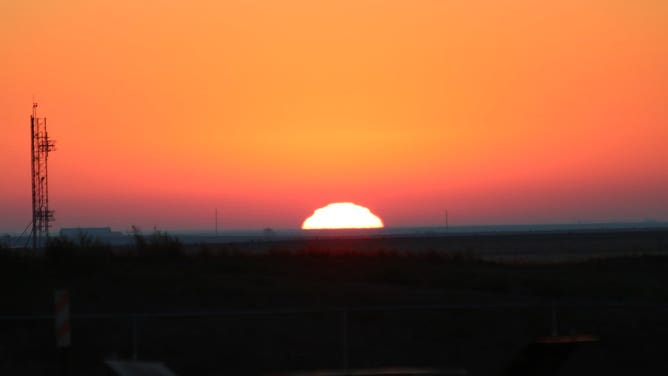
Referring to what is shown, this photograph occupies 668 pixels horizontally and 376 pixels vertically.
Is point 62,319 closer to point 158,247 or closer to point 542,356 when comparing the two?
point 542,356

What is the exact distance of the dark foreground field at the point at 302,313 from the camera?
19.7 meters

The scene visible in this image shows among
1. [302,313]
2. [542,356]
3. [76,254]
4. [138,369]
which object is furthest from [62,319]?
[76,254]

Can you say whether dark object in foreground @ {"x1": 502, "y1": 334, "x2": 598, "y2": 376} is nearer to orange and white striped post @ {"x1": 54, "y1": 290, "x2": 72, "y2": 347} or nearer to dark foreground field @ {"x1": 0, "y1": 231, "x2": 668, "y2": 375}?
dark foreground field @ {"x1": 0, "y1": 231, "x2": 668, "y2": 375}

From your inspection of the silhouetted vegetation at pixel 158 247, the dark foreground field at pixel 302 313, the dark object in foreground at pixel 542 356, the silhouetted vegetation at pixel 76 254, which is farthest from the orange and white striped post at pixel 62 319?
the silhouetted vegetation at pixel 158 247

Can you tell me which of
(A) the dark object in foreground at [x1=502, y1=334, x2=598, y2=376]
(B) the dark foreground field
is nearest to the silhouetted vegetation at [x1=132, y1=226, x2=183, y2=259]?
(B) the dark foreground field

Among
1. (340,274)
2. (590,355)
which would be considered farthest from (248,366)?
(340,274)

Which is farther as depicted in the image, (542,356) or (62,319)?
(62,319)

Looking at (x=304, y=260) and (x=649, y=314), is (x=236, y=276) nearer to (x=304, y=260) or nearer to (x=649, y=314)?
(x=304, y=260)

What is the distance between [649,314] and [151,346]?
38.2ft

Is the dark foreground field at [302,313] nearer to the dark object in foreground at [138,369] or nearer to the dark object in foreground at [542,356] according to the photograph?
the dark object in foreground at [542,356]

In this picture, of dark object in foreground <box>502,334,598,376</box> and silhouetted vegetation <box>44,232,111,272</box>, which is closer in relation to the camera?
dark object in foreground <box>502,334,598,376</box>

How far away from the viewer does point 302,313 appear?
56.7 ft

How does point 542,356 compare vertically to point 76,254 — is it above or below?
below

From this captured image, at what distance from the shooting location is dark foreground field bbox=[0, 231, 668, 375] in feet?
64.6
